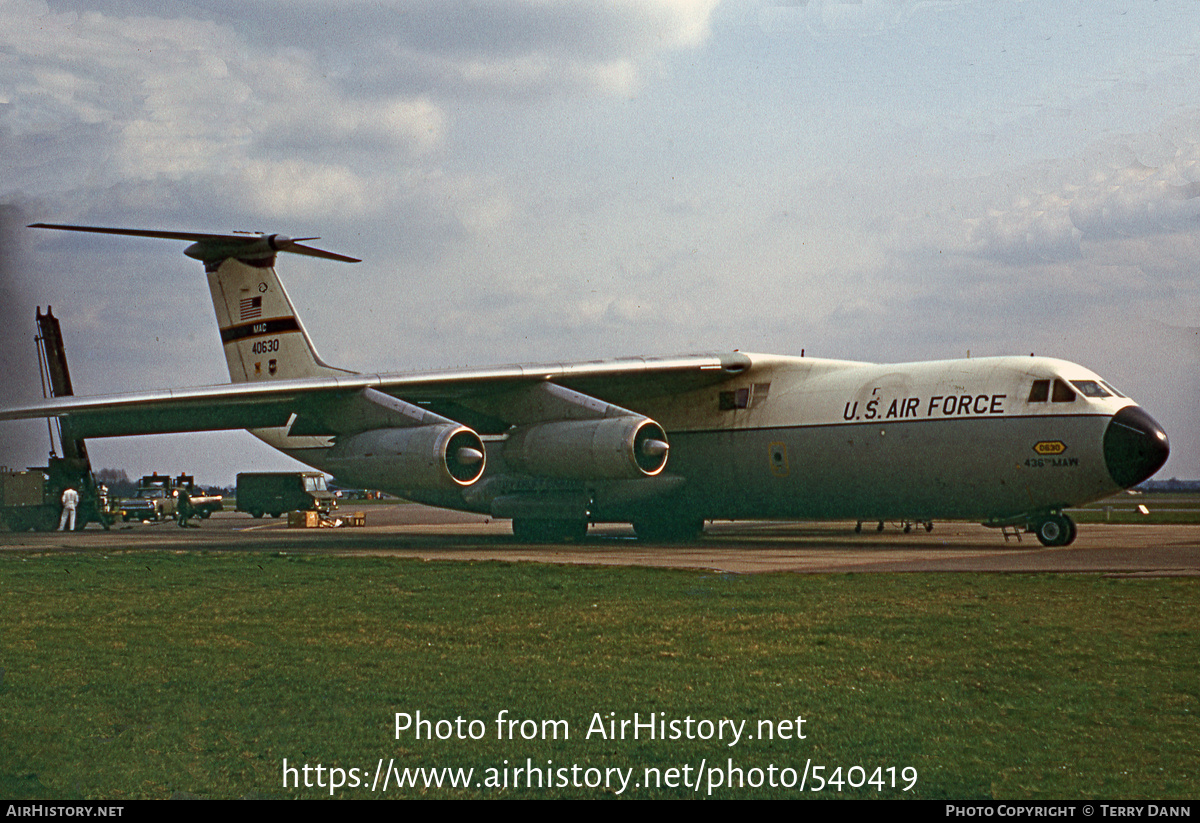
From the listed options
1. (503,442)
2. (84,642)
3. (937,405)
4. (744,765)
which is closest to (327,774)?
(744,765)

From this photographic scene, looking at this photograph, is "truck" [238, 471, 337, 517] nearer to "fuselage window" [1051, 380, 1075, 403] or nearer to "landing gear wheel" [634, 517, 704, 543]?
"landing gear wheel" [634, 517, 704, 543]

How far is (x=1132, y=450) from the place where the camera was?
718 inches

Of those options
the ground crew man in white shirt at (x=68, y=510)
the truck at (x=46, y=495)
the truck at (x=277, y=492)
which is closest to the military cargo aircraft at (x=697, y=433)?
the truck at (x=46, y=495)

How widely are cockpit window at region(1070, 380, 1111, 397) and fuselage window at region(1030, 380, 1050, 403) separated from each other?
411 mm

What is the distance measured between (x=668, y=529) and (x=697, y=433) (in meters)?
2.87

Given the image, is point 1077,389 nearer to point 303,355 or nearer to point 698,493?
point 698,493

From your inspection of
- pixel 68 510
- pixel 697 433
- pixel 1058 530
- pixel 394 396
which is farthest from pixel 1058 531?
pixel 68 510

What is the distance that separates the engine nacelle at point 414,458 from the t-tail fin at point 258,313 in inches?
210

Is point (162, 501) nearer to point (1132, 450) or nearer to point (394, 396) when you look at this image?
point (394, 396)

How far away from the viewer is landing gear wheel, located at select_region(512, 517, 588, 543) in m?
23.8

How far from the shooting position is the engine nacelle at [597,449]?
2081 centimetres

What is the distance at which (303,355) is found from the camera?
26797 millimetres

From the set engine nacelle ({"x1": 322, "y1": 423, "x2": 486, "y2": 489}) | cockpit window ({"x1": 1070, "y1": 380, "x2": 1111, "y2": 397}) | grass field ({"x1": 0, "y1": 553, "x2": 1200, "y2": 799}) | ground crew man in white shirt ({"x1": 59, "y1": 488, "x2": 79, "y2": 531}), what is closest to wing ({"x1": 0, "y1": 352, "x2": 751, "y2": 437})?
engine nacelle ({"x1": 322, "y1": 423, "x2": 486, "y2": 489})
